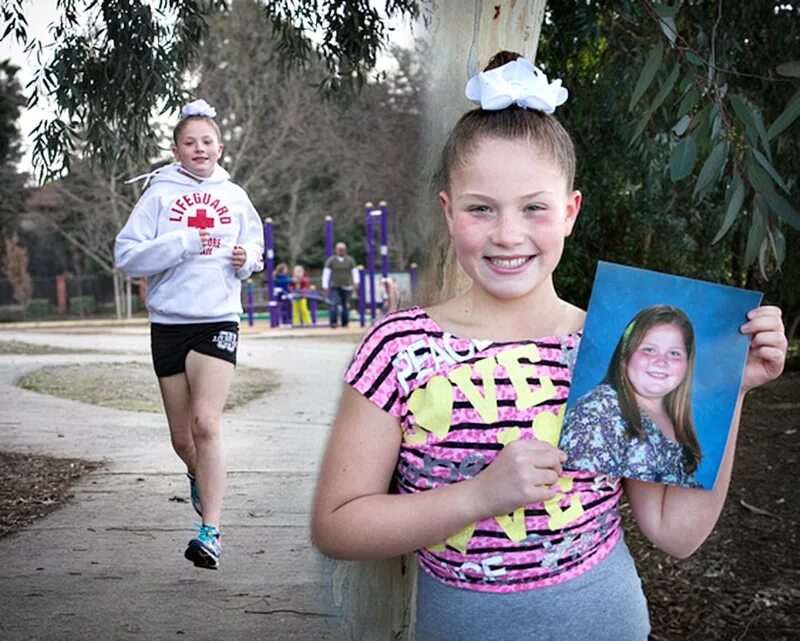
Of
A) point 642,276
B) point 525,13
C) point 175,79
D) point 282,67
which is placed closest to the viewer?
point 642,276

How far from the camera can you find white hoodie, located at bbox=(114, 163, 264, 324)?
2.42 metres

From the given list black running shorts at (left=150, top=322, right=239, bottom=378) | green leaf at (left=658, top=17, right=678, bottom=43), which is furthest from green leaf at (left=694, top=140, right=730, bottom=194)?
black running shorts at (left=150, top=322, right=239, bottom=378)

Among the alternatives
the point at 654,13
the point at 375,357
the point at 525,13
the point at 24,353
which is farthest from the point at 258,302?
Answer: the point at 375,357

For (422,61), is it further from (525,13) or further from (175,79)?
(175,79)

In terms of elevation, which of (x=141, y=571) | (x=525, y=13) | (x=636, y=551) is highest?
(x=525, y=13)

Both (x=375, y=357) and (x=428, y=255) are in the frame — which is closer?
(x=375, y=357)

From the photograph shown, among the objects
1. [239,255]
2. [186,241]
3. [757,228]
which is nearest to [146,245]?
[186,241]

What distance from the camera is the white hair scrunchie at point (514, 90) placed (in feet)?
4.67

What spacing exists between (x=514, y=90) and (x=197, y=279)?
1337 millimetres

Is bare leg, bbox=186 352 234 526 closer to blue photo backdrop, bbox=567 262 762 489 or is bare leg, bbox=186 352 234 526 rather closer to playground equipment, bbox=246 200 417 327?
playground equipment, bbox=246 200 417 327

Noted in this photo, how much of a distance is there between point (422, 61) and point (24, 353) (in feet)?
3.85

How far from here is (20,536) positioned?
8.10 feet

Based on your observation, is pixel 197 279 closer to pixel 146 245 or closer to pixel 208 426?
pixel 146 245

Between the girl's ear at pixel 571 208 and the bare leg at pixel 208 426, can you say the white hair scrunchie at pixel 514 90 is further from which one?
the bare leg at pixel 208 426
